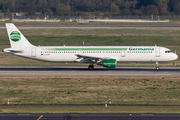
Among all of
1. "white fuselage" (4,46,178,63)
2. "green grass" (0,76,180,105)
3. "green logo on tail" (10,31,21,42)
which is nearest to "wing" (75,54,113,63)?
"white fuselage" (4,46,178,63)

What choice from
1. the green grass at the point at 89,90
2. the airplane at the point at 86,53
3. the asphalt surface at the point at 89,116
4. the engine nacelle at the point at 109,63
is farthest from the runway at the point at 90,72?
the asphalt surface at the point at 89,116

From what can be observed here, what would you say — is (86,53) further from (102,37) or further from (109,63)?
(102,37)

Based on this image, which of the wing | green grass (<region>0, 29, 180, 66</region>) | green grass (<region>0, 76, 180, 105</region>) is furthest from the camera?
green grass (<region>0, 29, 180, 66</region>)

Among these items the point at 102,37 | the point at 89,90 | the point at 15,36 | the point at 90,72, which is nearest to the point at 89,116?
the point at 89,90

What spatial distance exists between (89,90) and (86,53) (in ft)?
51.8

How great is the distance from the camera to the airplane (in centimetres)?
5209

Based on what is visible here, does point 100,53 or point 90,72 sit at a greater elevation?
point 100,53

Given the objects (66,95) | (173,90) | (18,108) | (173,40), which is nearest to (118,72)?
(173,90)

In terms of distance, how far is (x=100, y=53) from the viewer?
52.3 m

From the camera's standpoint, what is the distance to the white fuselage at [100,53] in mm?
52125

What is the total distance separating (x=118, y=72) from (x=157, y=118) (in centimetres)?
2538

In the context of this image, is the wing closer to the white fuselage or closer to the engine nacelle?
the white fuselage

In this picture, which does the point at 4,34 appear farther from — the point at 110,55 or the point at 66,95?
the point at 66,95

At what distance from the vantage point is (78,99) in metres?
33.3
